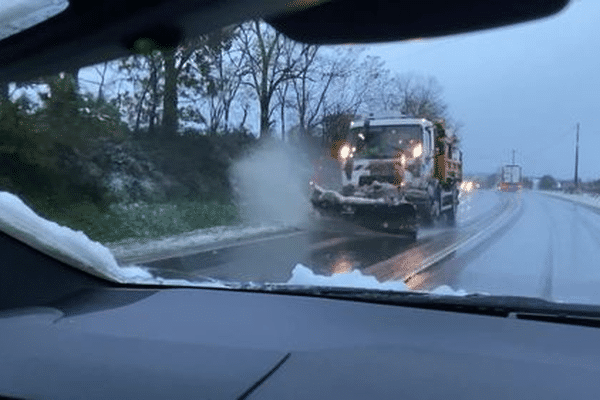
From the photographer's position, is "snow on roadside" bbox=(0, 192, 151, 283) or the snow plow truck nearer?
"snow on roadside" bbox=(0, 192, 151, 283)

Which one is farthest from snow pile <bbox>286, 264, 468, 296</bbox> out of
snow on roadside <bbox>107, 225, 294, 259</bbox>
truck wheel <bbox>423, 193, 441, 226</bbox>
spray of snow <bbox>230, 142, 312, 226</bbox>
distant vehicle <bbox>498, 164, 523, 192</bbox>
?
truck wheel <bbox>423, 193, 441, 226</bbox>

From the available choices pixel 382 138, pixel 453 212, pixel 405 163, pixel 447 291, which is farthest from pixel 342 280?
pixel 453 212

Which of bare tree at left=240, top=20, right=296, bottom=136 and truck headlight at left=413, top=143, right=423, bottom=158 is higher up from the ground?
bare tree at left=240, top=20, right=296, bottom=136

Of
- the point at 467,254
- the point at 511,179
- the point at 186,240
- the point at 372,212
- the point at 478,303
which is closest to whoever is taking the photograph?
the point at 478,303

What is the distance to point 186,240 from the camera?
171 inches

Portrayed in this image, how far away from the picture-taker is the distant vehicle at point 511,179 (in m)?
3.47

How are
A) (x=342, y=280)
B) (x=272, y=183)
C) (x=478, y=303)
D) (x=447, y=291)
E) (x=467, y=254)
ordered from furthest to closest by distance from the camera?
(x=467, y=254)
(x=272, y=183)
(x=342, y=280)
(x=447, y=291)
(x=478, y=303)

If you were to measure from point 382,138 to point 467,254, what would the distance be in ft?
3.41

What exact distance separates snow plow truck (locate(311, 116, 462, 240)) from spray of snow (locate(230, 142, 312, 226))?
0.51 ft

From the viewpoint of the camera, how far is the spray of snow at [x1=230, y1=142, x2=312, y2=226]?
381 centimetres

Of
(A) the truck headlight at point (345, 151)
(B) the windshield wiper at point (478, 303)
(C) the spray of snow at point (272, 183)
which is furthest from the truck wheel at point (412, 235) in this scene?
(B) the windshield wiper at point (478, 303)

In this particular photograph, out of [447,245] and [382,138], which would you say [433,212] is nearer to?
[447,245]

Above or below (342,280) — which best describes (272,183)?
above

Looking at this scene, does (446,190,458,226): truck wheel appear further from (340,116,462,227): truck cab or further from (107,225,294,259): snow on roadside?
(107,225,294,259): snow on roadside
